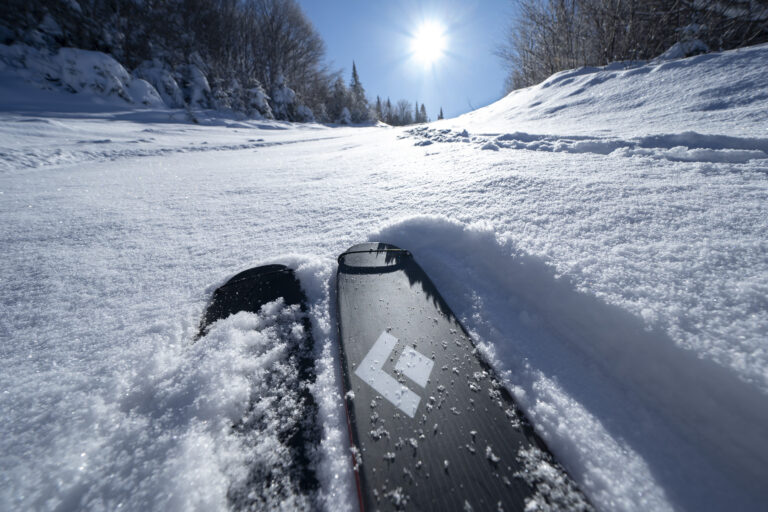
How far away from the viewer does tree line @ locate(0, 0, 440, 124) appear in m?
8.71

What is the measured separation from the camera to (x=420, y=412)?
2.29 ft

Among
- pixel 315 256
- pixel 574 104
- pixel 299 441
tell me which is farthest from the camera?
pixel 574 104

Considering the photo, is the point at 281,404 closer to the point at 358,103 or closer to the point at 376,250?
the point at 376,250

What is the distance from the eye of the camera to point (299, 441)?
0.65m

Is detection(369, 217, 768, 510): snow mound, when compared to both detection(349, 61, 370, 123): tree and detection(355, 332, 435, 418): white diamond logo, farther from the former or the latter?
detection(349, 61, 370, 123): tree

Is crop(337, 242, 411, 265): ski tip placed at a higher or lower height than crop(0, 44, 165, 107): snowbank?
lower

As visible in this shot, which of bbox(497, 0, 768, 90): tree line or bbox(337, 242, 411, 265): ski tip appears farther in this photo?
bbox(497, 0, 768, 90): tree line

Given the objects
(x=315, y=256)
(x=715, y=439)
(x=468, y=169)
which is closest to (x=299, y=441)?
(x=315, y=256)

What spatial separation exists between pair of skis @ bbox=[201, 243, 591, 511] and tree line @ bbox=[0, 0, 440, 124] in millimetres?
12216

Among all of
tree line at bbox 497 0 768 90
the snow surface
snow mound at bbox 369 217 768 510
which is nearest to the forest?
tree line at bbox 497 0 768 90

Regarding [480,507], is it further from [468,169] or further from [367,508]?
[468,169]

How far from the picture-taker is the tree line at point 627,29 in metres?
3.41

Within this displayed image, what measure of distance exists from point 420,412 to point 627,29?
6.91m

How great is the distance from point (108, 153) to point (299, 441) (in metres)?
4.48
